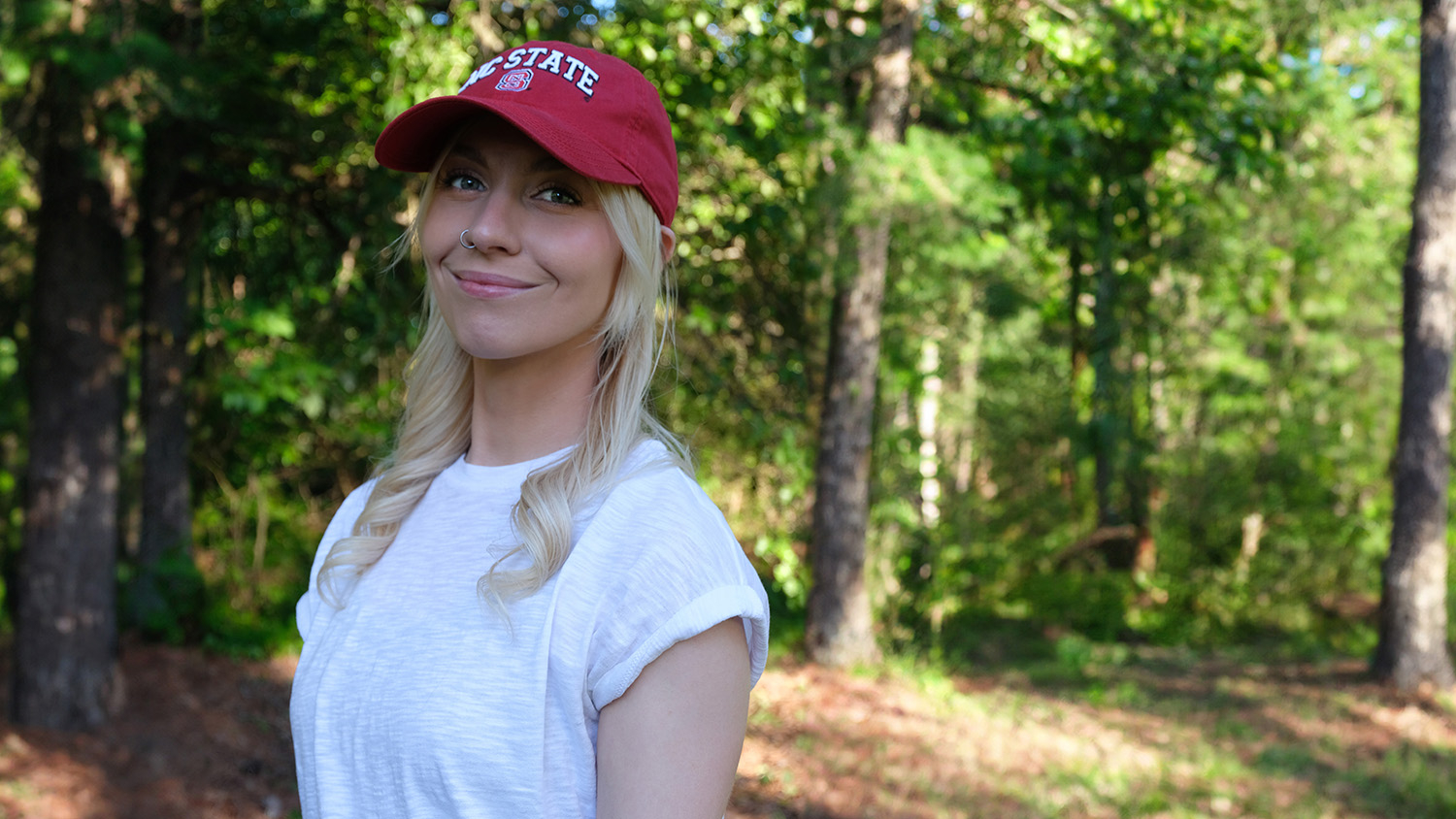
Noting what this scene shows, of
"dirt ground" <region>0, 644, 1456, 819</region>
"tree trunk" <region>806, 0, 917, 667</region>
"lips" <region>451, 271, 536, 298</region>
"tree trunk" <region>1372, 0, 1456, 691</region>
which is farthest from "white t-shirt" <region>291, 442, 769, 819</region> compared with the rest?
"tree trunk" <region>1372, 0, 1456, 691</region>

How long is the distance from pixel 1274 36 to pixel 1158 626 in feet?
20.8

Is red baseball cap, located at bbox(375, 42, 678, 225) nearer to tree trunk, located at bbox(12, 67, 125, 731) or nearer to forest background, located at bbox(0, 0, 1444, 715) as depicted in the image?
forest background, located at bbox(0, 0, 1444, 715)

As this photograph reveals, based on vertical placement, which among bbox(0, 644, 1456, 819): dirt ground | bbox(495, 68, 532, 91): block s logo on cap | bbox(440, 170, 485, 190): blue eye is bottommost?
bbox(0, 644, 1456, 819): dirt ground

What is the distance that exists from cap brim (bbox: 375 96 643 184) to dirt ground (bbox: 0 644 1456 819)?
4.46 metres

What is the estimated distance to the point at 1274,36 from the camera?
978 cm

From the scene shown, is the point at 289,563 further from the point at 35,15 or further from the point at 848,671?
the point at 35,15

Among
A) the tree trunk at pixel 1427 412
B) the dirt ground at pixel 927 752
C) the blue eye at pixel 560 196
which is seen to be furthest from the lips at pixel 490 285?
the tree trunk at pixel 1427 412

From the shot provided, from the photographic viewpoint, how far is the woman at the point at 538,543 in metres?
1.12

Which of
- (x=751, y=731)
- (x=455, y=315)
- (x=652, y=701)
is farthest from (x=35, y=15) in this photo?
(x=751, y=731)

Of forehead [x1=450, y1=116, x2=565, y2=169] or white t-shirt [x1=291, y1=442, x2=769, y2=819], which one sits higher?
forehead [x1=450, y1=116, x2=565, y2=169]

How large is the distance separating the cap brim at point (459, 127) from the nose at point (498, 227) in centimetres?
10

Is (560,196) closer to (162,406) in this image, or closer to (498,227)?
(498,227)

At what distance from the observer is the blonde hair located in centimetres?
122

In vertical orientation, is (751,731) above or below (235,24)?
below
